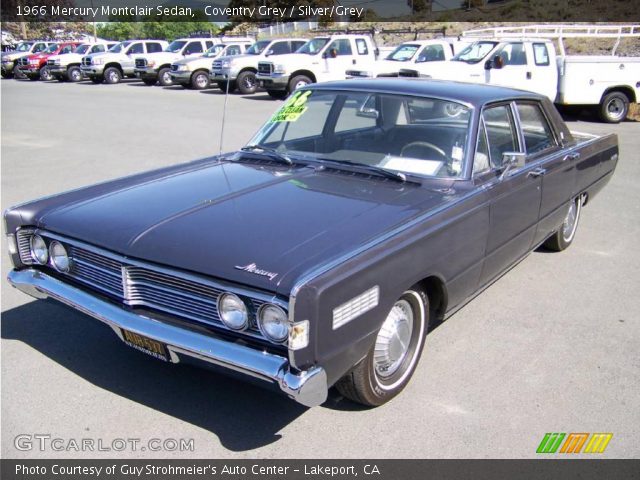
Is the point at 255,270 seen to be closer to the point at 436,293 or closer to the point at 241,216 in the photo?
the point at 241,216

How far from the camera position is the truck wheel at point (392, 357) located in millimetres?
3164

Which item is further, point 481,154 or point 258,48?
point 258,48

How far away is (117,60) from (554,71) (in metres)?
19.5

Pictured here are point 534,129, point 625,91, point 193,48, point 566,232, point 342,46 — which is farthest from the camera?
point 193,48

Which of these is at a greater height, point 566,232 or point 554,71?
point 554,71

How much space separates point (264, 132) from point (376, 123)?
892 millimetres

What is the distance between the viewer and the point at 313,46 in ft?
65.1

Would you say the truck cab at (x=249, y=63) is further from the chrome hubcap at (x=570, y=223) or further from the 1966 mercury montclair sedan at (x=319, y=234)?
the 1966 mercury montclair sedan at (x=319, y=234)

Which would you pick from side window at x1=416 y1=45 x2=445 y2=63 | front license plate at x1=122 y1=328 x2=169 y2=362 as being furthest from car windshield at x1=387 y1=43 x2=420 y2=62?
front license plate at x1=122 y1=328 x2=169 y2=362

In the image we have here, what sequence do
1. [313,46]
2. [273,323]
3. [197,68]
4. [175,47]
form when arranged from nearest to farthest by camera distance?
[273,323] → [313,46] → [197,68] → [175,47]

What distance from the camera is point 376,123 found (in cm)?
448

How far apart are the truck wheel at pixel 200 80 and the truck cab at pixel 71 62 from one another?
27.6 feet

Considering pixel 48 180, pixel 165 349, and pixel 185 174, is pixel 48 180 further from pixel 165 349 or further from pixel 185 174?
pixel 165 349

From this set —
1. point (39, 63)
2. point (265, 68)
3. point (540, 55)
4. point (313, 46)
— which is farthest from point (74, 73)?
point (540, 55)
